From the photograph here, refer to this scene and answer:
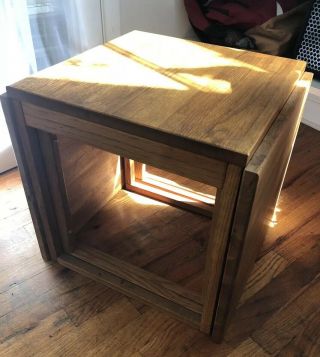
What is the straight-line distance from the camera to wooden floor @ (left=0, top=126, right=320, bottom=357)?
917mm

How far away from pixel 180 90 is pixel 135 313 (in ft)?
1.91

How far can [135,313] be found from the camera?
99cm

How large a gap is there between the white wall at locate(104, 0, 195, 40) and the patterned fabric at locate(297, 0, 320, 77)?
536 millimetres

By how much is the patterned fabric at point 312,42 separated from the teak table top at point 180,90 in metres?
0.81

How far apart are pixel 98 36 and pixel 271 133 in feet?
3.26

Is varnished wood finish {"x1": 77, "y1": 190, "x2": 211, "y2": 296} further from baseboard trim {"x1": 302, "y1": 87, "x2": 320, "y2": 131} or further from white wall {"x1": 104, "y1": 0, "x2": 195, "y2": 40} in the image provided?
baseboard trim {"x1": 302, "y1": 87, "x2": 320, "y2": 131}

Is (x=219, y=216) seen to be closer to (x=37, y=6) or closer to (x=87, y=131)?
(x=87, y=131)

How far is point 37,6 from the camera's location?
126cm

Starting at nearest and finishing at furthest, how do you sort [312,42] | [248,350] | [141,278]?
[248,350] → [141,278] → [312,42]

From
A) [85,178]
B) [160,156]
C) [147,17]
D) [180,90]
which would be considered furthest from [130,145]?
[147,17]

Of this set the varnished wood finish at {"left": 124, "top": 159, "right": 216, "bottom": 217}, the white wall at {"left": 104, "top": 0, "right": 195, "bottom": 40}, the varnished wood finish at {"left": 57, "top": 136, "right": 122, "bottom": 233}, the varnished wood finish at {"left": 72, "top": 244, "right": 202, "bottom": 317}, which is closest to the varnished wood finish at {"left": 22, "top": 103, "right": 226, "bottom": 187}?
the varnished wood finish at {"left": 57, "top": 136, "right": 122, "bottom": 233}

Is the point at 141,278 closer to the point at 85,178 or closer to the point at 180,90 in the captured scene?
the point at 85,178

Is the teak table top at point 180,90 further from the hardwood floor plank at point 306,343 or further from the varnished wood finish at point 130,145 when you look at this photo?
the hardwood floor plank at point 306,343

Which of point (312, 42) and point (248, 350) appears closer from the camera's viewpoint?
point (248, 350)
